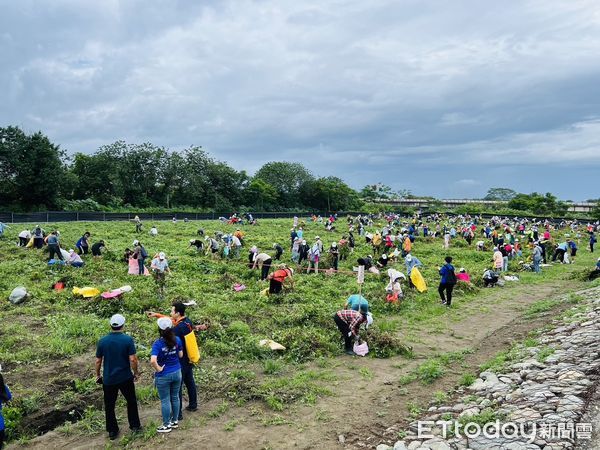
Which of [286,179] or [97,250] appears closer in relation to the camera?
[97,250]

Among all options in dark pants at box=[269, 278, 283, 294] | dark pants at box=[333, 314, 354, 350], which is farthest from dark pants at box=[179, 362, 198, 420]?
dark pants at box=[269, 278, 283, 294]

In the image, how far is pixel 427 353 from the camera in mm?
10086

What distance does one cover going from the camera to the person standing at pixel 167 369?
626 centimetres

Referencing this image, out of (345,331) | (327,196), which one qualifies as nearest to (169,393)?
(345,331)

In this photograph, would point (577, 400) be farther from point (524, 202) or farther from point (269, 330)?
point (524, 202)

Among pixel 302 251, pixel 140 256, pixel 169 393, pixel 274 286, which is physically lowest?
pixel 169 393

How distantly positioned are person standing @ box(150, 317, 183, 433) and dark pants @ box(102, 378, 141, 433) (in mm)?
380

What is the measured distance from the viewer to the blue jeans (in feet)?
20.9

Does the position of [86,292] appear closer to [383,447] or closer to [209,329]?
[209,329]

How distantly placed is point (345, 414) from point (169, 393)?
8.87 ft

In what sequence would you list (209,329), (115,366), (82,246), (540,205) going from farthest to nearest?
(540,205) < (82,246) < (209,329) < (115,366)

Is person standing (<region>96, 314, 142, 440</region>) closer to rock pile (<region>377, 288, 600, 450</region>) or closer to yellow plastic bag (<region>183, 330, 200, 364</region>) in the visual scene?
yellow plastic bag (<region>183, 330, 200, 364</region>)

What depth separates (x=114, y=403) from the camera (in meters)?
6.43

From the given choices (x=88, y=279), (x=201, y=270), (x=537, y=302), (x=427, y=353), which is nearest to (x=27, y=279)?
(x=88, y=279)
